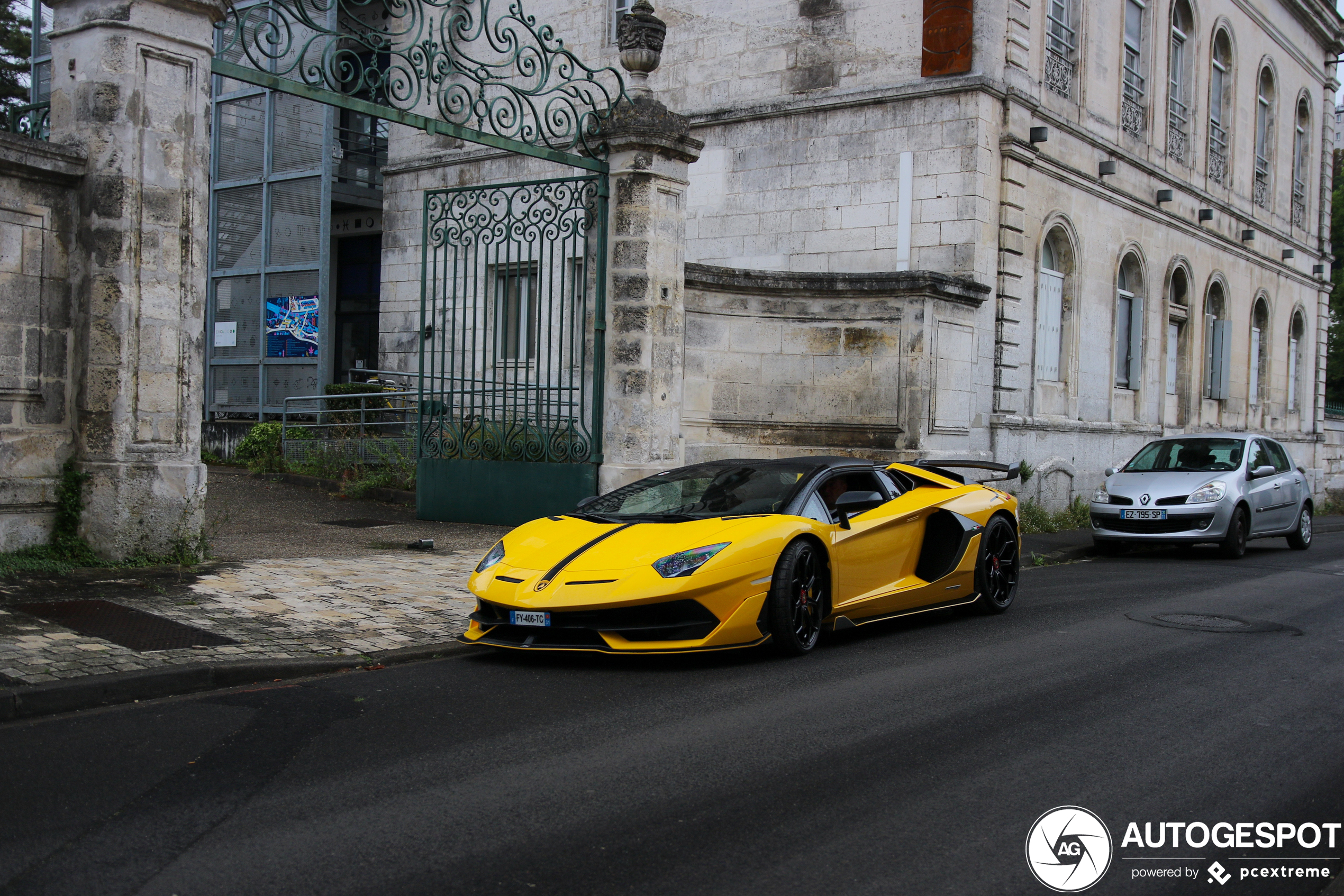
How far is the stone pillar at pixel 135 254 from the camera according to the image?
8812mm

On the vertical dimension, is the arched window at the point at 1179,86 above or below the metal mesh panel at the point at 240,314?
above

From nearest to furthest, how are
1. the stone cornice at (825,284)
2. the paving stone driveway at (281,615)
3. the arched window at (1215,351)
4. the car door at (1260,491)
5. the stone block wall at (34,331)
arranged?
the paving stone driveway at (281,615), the stone block wall at (34,331), the stone cornice at (825,284), the car door at (1260,491), the arched window at (1215,351)

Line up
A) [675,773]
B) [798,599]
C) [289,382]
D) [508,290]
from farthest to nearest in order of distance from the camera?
[289,382] → [508,290] → [798,599] → [675,773]

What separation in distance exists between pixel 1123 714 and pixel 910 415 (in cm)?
888

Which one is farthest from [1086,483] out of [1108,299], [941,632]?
[941,632]

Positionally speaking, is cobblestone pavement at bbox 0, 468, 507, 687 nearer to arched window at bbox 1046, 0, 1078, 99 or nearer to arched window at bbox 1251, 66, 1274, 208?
arched window at bbox 1046, 0, 1078, 99

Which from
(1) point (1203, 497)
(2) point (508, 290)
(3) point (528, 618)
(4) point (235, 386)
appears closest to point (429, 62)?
(2) point (508, 290)

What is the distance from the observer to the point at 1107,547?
612 inches

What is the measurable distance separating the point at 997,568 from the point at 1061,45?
12745 millimetres

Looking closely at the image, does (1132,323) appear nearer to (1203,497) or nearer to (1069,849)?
(1203,497)

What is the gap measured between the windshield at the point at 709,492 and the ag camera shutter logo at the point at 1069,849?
3433 millimetres

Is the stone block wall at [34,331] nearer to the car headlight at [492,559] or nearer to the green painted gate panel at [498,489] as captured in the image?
the car headlight at [492,559]

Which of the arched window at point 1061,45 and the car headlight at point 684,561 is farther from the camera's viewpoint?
the arched window at point 1061,45

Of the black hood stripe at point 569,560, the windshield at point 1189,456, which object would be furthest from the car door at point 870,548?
the windshield at point 1189,456
